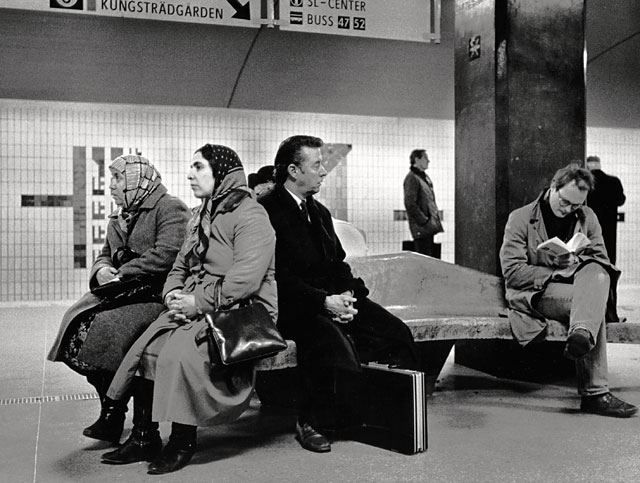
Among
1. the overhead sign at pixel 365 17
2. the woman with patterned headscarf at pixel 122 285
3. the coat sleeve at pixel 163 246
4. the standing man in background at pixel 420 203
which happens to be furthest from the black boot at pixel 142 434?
the standing man in background at pixel 420 203

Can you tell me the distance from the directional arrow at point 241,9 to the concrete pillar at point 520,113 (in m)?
1.73

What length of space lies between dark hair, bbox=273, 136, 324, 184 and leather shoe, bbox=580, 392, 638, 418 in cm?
204

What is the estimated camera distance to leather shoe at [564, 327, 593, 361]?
13.2 feet

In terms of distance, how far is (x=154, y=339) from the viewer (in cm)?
343

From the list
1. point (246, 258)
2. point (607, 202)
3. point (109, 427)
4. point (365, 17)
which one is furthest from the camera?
point (607, 202)

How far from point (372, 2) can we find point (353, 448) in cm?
380

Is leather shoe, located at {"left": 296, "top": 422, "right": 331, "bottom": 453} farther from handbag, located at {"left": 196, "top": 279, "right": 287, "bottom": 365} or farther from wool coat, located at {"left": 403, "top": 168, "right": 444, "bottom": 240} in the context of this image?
wool coat, located at {"left": 403, "top": 168, "right": 444, "bottom": 240}

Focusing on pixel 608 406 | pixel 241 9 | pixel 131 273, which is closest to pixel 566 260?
pixel 608 406

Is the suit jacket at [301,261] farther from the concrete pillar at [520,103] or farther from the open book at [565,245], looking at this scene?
the concrete pillar at [520,103]

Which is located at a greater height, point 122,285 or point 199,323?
point 122,285

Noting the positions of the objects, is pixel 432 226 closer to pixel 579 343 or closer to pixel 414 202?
pixel 414 202

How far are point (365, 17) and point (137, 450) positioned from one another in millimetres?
3957

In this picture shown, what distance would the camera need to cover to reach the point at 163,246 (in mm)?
3865

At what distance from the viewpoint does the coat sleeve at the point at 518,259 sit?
4.54 meters
